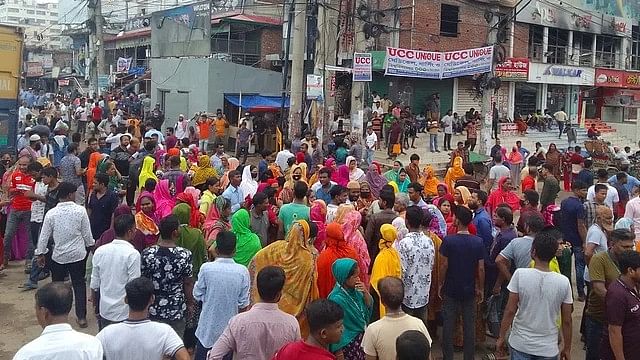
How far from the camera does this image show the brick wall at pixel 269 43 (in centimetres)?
3002

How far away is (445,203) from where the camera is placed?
7691 mm

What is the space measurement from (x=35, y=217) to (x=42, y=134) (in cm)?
597

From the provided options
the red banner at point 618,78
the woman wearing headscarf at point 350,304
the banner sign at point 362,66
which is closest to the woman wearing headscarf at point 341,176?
the woman wearing headscarf at point 350,304

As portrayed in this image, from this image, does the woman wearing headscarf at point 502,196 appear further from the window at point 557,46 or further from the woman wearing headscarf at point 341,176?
the window at point 557,46

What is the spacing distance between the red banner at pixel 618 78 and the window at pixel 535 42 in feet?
15.4

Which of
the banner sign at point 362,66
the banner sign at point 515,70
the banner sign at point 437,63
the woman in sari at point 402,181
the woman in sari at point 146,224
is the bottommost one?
the woman in sari at point 146,224

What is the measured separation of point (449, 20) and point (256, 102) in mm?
9937

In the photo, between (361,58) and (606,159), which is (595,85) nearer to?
(606,159)

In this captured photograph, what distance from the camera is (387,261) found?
5.57 meters

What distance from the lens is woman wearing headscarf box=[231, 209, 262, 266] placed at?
20.4 ft

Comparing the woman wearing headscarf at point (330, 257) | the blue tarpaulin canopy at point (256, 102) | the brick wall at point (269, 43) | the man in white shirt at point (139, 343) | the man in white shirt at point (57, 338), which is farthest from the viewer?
the brick wall at point (269, 43)

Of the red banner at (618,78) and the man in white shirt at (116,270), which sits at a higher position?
the red banner at (618,78)

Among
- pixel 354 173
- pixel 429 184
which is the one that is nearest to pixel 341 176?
pixel 354 173

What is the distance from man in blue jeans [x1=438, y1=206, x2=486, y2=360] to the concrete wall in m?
20.6
